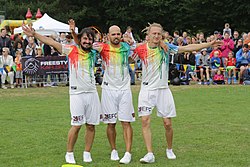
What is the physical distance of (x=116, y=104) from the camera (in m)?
9.49

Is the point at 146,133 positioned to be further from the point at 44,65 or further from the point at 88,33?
the point at 44,65

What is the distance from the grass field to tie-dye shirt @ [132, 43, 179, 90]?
1.21 meters

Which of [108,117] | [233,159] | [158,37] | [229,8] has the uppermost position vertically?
[229,8]

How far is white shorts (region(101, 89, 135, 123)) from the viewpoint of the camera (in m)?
9.43

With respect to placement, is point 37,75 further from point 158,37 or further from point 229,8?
point 229,8

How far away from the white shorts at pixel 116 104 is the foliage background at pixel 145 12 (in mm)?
36078

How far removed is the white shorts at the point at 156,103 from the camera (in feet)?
31.0

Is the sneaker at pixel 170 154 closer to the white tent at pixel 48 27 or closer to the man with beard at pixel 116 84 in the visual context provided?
the man with beard at pixel 116 84

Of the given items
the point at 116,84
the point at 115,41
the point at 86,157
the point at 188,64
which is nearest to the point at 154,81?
the point at 116,84

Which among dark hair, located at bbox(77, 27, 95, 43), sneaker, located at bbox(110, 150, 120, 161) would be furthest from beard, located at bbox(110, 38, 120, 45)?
sneaker, located at bbox(110, 150, 120, 161)

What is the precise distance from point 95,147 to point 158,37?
2.39 meters

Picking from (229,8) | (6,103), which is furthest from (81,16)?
(6,103)

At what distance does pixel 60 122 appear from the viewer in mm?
13508

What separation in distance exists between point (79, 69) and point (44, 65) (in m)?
14.3
